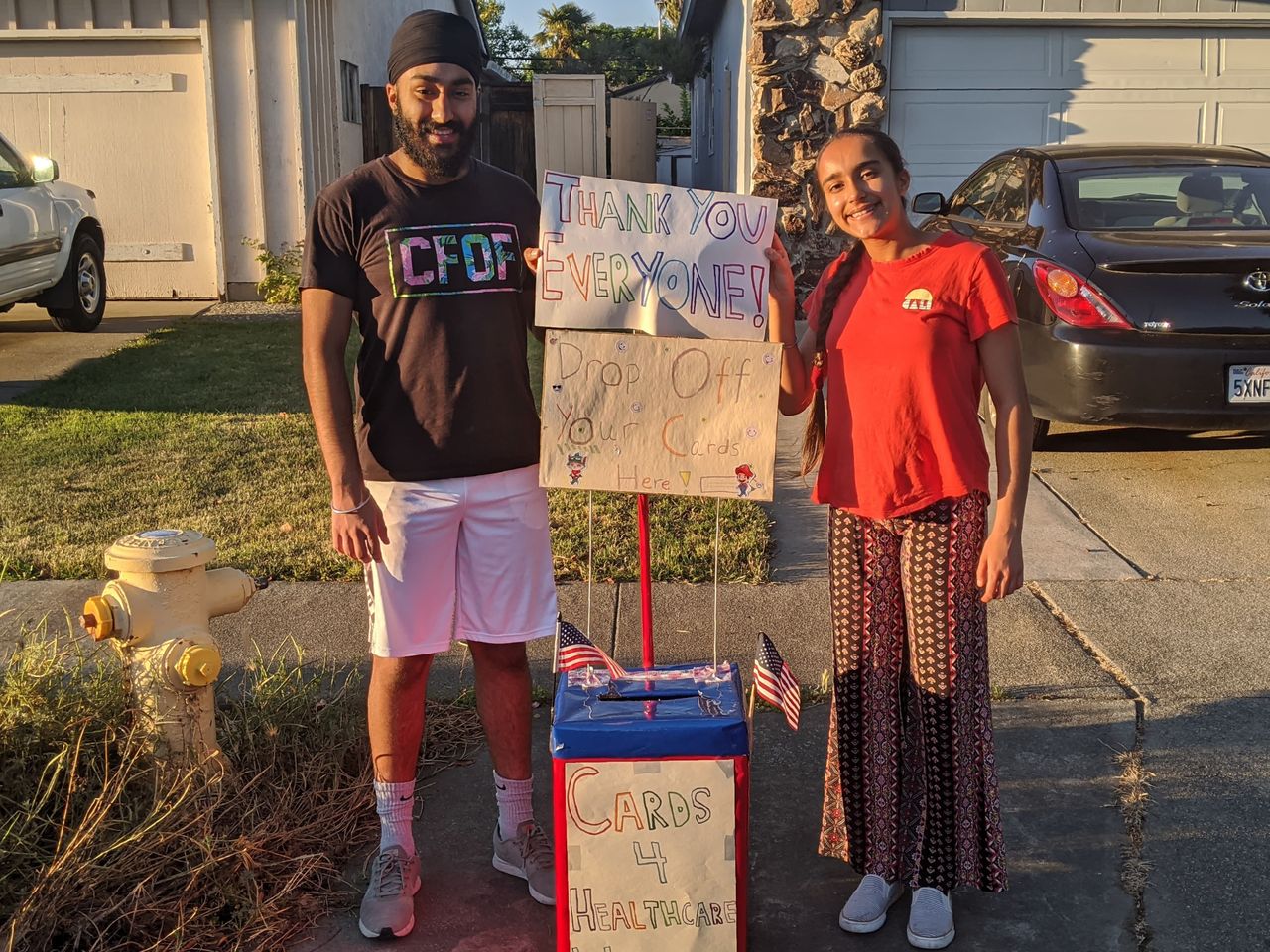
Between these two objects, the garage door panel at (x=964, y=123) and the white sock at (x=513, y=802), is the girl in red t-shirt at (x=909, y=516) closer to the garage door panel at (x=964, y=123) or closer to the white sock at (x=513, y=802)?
the white sock at (x=513, y=802)

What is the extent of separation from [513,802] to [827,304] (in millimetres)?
1418

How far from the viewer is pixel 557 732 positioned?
266 centimetres

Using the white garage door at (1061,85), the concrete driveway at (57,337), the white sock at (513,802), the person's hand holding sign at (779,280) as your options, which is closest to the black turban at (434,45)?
the person's hand holding sign at (779,280)

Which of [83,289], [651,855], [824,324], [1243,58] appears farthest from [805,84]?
[651,855]

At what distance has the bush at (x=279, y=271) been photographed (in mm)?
11898

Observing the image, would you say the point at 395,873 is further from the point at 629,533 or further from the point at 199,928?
the point at 629,533

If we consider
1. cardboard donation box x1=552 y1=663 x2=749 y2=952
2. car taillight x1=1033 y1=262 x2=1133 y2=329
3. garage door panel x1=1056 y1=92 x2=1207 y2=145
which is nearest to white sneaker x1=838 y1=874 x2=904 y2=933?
cardboard donation box x1=552 y1=663 x2=749 y2=952

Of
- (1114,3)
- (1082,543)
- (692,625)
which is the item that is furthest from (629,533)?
(1114,3)

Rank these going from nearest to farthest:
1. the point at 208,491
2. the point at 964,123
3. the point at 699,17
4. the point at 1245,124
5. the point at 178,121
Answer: the point at 208,491, the point at 964,123, the point at 1245,124, the point at 178,121, the point at 699,17

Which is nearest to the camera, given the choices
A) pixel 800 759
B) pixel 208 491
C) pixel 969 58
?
pixel 800 759

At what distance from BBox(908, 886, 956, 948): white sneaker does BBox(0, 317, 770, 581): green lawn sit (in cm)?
225

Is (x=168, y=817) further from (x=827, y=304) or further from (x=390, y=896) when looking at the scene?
(x=827, y=304)

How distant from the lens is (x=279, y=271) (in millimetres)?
11977

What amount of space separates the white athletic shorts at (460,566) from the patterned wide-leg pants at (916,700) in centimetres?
71
